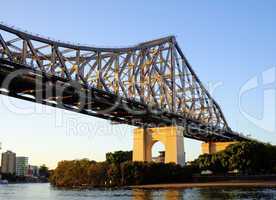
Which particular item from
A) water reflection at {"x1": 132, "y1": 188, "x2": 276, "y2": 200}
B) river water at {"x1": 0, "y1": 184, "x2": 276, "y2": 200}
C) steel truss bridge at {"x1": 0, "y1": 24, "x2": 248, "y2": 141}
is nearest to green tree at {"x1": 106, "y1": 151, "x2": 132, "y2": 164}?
steel truss bridge at {"x1": 0, "y1": 24, "x2": 248, "y2": 141}

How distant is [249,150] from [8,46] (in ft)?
135

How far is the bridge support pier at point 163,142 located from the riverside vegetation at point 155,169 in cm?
262

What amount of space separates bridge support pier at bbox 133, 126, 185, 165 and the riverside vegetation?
8.59 ft

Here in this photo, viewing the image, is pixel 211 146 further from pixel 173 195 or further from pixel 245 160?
pixel 173 195

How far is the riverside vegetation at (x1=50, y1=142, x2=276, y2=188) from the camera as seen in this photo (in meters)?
64.4

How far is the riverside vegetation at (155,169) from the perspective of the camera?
211 ft

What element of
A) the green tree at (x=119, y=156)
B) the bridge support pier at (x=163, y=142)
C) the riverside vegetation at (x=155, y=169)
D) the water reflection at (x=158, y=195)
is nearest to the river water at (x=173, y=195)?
the water reflection at (x=158, y=195)

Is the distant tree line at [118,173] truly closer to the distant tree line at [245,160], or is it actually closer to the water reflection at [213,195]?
the distant tree line at [245,160]

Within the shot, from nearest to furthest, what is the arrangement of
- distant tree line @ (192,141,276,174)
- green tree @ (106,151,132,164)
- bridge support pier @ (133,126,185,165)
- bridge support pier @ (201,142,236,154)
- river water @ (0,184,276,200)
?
river water @ (0,184,276,200), distant tree line @ (192,141,276,174), bridge support pier @ (133,126,185,165), green tree @ (106,151,132,164), bridge support pier @ (201,142,236,154)

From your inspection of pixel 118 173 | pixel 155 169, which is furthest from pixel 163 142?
pixel 118 173

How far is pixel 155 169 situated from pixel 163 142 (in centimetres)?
803

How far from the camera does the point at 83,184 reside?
6719 centimetres

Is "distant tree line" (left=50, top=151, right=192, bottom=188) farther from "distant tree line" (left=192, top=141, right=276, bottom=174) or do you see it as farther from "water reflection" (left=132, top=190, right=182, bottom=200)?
"water reflection" (left=132, top=190, right=182, bottom=200)

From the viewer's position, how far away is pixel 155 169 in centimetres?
6512
